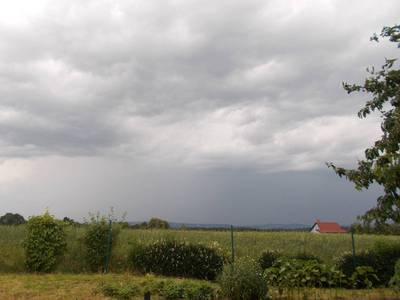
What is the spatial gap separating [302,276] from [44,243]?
8.53 metres

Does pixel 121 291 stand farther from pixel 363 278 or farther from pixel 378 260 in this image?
pixel 378 260

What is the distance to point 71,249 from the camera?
16.2 m

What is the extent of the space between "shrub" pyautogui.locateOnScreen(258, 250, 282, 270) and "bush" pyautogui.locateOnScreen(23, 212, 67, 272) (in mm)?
6600

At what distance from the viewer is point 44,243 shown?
1537 centimetres

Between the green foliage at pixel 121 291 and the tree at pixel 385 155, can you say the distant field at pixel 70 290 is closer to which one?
the green foliage at pixel 121 291

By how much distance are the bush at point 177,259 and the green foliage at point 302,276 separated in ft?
10.4

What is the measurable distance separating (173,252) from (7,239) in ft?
27.0

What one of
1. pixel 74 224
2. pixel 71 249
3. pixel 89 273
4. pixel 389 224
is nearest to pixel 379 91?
pixel 389 224

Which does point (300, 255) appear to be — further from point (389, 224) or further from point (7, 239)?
point (7, 239)

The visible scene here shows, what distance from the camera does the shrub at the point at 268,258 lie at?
13.6 metres

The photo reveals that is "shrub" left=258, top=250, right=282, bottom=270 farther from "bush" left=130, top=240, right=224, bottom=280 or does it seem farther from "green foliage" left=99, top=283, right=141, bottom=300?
"green foliage" left=99, top=283, right=141, bottom=300

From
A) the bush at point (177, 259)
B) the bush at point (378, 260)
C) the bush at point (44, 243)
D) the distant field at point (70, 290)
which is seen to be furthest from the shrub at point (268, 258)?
the bush at point (44, 243)

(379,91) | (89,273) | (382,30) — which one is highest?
(382,30)

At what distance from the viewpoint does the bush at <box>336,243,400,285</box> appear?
12983mm
